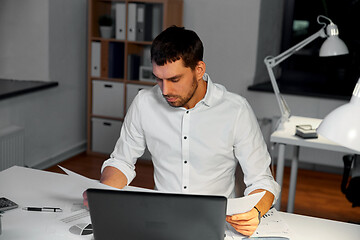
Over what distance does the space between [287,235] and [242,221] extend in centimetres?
16

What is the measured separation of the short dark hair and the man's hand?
0.57m

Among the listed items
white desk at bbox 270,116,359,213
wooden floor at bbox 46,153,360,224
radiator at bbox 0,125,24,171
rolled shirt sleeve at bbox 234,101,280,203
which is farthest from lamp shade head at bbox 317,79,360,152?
radiator at bbox 0,125,24,171

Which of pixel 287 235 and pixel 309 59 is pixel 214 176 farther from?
pixel 309 59

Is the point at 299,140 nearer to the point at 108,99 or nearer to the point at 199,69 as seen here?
the point at 199,69

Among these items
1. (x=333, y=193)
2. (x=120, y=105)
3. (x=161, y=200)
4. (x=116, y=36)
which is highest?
(x=116, y=36)

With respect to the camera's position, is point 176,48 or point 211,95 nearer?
point 176,48

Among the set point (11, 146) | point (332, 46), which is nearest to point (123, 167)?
point (332, 46)

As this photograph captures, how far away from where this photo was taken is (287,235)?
161 centimetres

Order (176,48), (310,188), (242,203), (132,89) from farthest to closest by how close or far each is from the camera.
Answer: (132,89), (310,188), (176,48), (242,203)

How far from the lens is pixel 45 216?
5.55ft

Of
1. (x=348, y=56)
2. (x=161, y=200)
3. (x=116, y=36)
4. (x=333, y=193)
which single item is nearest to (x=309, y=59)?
(x=348, y=56)

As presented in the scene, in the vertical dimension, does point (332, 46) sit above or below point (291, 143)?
above

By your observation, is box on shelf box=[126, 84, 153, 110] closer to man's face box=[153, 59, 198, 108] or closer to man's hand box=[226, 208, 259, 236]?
man's face box=[153, 59, 198, 108]

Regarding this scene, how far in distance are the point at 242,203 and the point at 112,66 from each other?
126 inches
